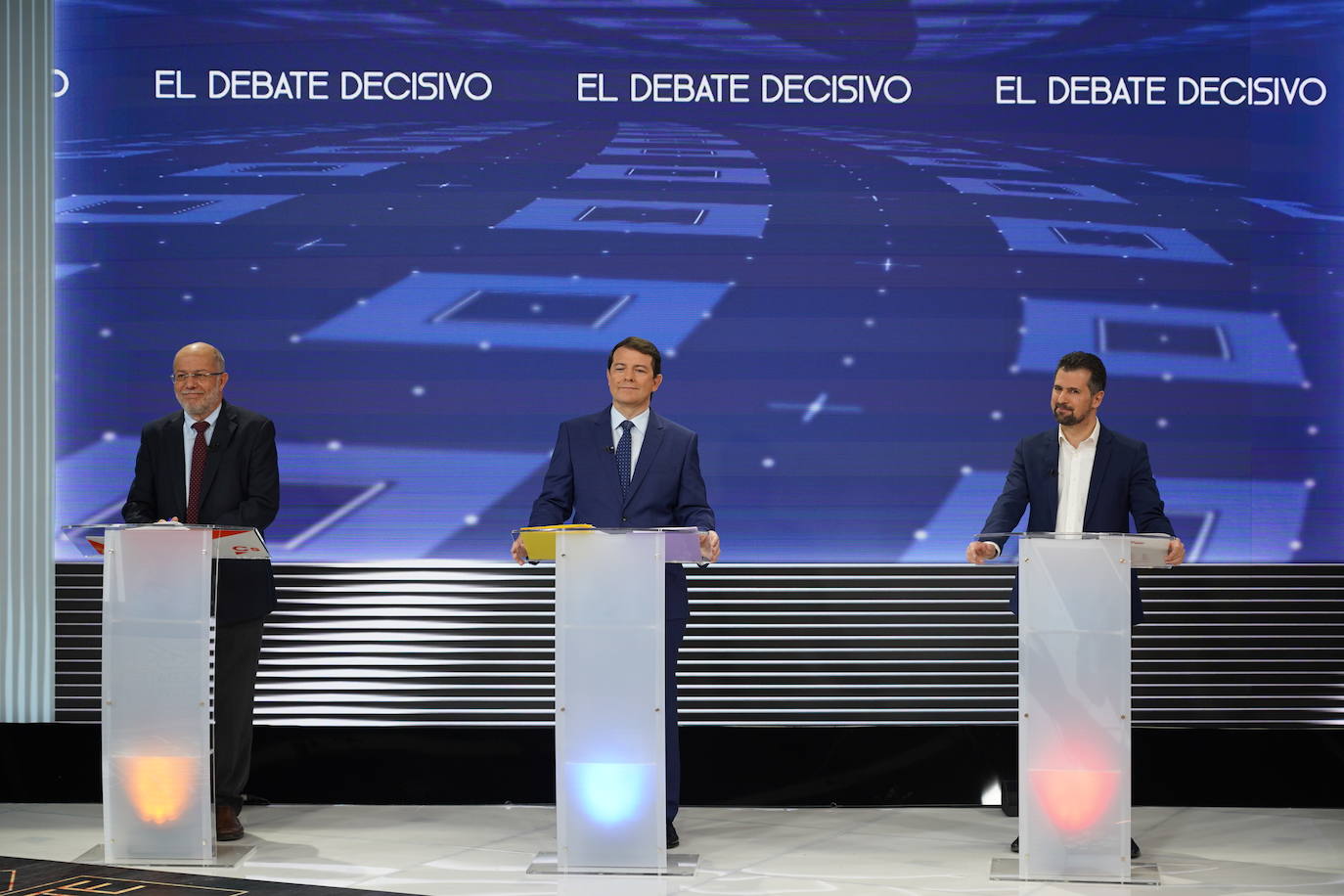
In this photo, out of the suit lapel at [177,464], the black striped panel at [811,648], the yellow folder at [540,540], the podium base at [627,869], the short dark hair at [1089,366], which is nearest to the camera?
the yellow folder at [540,540]

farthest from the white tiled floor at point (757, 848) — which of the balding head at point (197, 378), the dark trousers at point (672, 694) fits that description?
the balding head at point (197, 378)

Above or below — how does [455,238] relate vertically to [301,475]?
above

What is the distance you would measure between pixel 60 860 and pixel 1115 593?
3.35 m

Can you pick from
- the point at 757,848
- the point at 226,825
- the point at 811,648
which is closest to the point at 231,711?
the point at 226,825

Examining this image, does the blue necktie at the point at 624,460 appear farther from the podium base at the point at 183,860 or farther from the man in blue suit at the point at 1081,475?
the podium base at the point at 183,860

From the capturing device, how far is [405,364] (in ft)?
20.0

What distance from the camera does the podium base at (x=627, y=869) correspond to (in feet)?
14.8

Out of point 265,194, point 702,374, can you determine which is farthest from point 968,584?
point 265,194

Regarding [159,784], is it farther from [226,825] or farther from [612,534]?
[612,534]

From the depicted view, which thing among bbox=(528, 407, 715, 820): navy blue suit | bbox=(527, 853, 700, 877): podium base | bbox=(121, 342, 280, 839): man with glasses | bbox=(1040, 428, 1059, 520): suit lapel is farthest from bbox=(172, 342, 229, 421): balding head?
bbox=(1040, 428, 1059, 520): suit lapel

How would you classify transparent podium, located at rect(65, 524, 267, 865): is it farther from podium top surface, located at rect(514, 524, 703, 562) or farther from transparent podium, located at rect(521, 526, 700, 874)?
transparent podium, located at rect(521, 526, 700, 874)

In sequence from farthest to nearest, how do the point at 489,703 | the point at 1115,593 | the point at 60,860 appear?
the point at 489,703
the point at 60,860
the point at 1115,593

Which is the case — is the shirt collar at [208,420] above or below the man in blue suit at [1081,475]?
above

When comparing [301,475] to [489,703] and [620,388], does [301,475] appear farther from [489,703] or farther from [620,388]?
[620,388]
